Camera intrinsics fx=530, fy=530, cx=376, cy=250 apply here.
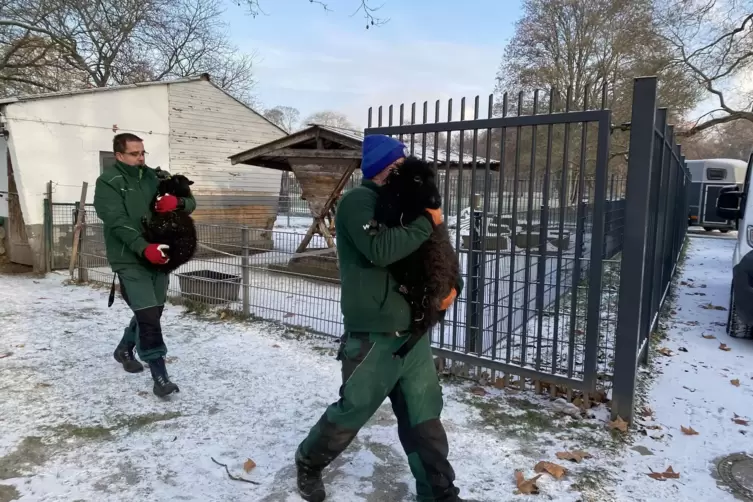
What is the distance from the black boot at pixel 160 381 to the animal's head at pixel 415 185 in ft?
9.19

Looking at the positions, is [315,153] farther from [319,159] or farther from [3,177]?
[3,177]

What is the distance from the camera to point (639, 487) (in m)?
3.06

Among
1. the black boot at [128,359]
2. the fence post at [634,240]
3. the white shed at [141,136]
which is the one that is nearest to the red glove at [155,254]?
the black boot at [128,359]

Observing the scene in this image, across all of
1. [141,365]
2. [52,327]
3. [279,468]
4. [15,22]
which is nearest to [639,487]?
[279,468]

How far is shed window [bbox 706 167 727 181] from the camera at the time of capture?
22478 mm

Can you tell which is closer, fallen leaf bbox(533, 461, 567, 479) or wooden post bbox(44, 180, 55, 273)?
fallen leaf bbox(533, 461, 567, 479)

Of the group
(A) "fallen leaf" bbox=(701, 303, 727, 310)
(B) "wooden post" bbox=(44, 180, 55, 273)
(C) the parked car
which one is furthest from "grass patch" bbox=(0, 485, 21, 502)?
(A) "fallen leaf" bbox=(701, 303, 727, 310)

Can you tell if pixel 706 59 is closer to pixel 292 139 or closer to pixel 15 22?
pixel 292 139

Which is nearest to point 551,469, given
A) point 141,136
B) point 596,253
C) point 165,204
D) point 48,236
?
point 596,253

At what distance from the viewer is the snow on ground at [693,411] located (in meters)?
3.11

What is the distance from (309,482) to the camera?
2.81 m

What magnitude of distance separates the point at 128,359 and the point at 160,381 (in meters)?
0.85

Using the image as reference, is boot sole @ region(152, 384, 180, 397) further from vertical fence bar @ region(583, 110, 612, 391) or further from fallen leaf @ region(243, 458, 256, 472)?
vertical fence bar @ region(583, 110, 612, 391)

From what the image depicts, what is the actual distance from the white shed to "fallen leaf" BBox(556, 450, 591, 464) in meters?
10.0
